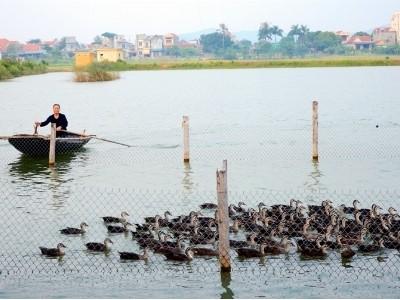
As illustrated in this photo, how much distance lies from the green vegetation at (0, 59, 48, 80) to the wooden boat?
7691 centimetres

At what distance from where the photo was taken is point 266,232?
18.1m

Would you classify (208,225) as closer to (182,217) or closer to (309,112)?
(182,217)

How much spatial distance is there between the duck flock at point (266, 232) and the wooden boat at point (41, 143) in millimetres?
10163

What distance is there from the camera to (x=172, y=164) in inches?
1172

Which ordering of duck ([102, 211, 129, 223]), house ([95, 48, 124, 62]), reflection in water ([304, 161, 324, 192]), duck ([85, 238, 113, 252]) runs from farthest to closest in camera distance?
1. house ([95, 48, 124, 62])
2. reflection in water ([304, 161, 324, 192])
3. duck ([102, 211, 129, 223])
4. duck ([85, 238, 113, 252])

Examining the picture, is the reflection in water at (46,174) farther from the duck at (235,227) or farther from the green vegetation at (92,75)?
the green vegetation at (92,75)

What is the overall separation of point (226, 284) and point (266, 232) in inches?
123

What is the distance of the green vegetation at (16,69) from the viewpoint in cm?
10824

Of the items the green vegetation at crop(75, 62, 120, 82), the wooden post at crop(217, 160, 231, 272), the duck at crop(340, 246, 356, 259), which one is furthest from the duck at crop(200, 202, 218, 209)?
the green vegetation at crop(75, 62, 120, 82)

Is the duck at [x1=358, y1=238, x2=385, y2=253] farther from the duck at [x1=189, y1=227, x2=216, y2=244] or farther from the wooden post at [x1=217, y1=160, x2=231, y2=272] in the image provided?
the wooden post at [x1=217, y1=160, x2=231, y2=272]

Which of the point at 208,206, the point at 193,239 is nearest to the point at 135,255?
the point at 193,239

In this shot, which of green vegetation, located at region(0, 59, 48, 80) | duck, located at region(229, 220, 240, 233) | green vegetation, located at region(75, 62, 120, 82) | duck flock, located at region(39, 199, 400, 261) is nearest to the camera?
duck flock, located at region(39, 199, 400, 261)

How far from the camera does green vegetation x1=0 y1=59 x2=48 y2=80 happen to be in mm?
108244

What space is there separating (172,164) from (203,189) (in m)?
4.97
